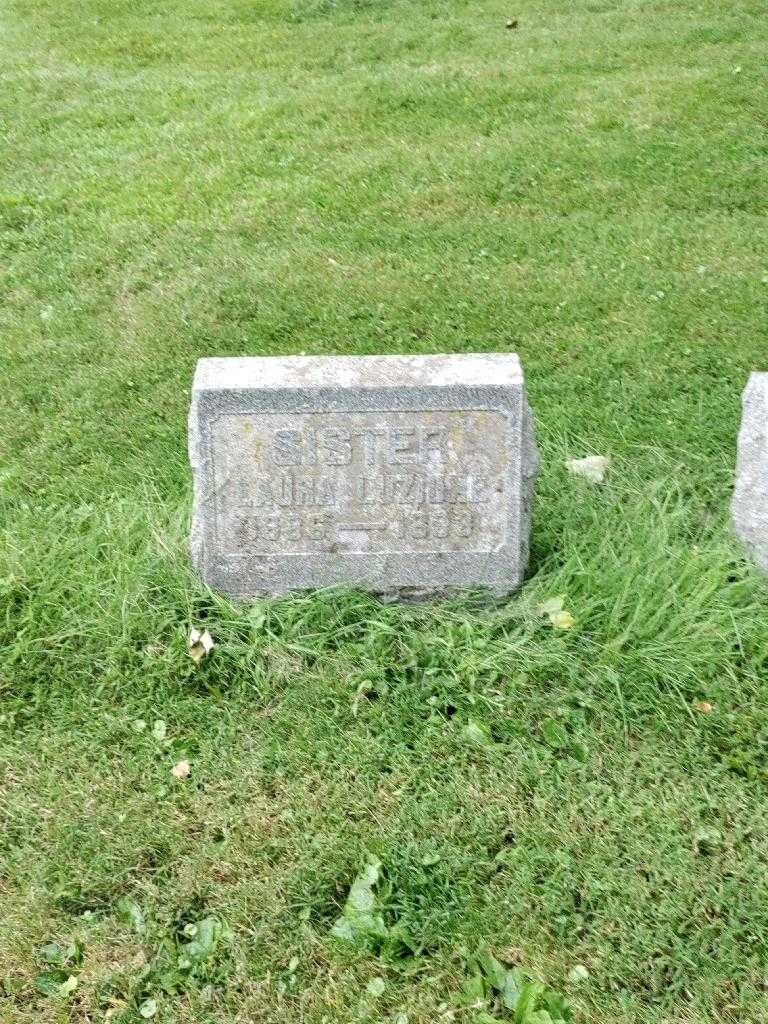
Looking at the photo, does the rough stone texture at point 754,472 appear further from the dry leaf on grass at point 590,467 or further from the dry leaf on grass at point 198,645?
the dry leaf on grass at point 198,645

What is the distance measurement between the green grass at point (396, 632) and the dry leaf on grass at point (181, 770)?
4cm

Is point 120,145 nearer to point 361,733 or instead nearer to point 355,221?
point 355,221

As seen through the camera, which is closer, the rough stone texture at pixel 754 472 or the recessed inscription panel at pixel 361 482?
the recessed inscription panel at pixel 361 482

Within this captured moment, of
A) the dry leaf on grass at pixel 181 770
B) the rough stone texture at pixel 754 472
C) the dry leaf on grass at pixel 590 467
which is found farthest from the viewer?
the dry leaf on grass at pixel 590 467

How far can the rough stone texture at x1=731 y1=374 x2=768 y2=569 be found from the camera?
3676 millimetres

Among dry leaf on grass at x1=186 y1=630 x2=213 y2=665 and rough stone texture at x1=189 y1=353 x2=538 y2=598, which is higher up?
rough stone texture at x1=189 y1=353 x2=538 y2=598

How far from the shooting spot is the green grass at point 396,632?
2.78 meters

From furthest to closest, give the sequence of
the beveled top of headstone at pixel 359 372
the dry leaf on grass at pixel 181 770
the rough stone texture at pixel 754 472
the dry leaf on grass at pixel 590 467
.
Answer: the dry leaf on grass at pixel 590 467, the rough stone texture at pixel 754 472, the beveled top of headstone at pixel 359 372, the dry leaf on grass at pixel 181 770

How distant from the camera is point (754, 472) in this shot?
3729 millimetres

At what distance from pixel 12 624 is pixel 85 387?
1802 mm

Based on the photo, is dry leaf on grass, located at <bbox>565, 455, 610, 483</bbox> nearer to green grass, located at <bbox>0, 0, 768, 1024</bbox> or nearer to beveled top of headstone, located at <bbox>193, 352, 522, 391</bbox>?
green grass, located at <bbox>0, 0, 768, 1024</bbox>

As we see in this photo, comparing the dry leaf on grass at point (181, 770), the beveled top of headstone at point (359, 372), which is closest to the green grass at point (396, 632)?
the dry leaf on grass at point (181, 770)

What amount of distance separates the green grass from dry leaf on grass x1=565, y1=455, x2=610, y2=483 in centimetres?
7

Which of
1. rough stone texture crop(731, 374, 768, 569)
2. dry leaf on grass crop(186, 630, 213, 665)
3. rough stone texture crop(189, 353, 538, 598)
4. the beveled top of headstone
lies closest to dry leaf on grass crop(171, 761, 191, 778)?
dry leaf on grass crop(186, 630, 213, 665)
